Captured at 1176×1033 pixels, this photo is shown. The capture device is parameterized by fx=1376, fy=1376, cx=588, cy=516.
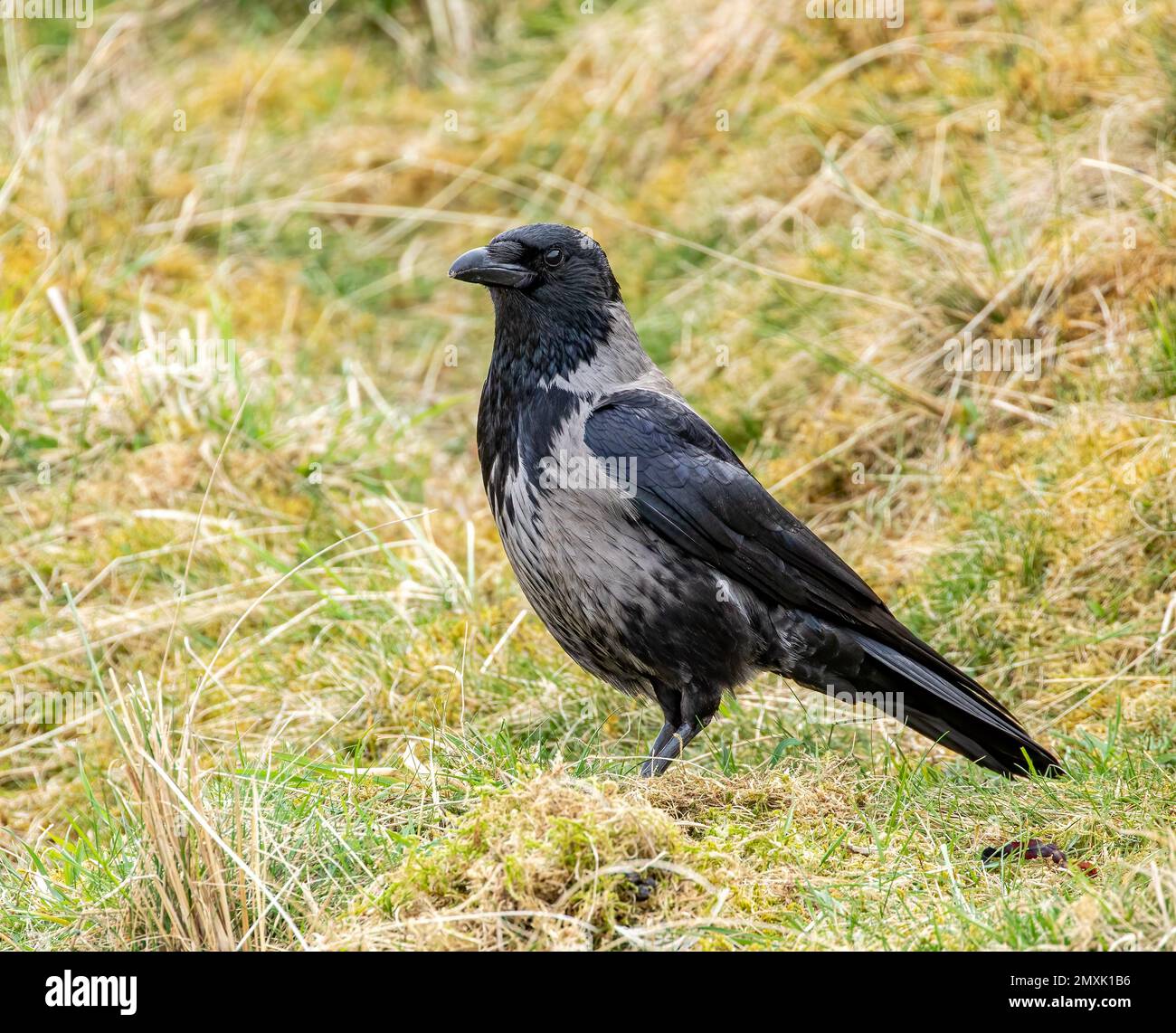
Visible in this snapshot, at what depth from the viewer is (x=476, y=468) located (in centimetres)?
636

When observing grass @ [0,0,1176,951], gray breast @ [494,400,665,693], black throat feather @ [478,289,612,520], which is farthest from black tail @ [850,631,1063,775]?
black throat feather @ [478,289,612,520]

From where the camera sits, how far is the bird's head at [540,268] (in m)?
4.09

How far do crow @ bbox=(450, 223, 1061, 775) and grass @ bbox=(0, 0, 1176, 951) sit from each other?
213 mm

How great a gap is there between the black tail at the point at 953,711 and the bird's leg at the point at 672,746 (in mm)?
573

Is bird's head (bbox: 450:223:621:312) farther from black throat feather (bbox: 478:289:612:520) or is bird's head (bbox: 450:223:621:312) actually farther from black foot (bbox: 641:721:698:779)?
black foot (bbox: 641:721:698:779)

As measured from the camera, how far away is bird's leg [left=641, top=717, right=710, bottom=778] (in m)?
3.70

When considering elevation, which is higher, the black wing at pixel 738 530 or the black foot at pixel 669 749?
the black wing at pixel 738 530

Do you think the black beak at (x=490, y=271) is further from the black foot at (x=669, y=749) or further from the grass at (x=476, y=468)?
the black foot at (x=669, y=749)

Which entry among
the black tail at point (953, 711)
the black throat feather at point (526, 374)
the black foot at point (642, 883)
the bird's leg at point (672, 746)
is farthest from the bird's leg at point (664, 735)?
the black foot at point (642, 883)

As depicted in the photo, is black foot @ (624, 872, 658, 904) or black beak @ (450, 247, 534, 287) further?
black beak @ (450, 247, 534, 287)

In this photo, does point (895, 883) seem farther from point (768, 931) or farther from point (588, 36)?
point (588, 36)

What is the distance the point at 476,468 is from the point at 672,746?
2.79 metres

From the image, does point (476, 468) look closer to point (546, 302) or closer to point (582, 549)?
point (546, 302)

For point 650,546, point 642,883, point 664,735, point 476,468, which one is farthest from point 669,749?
point 476,468
